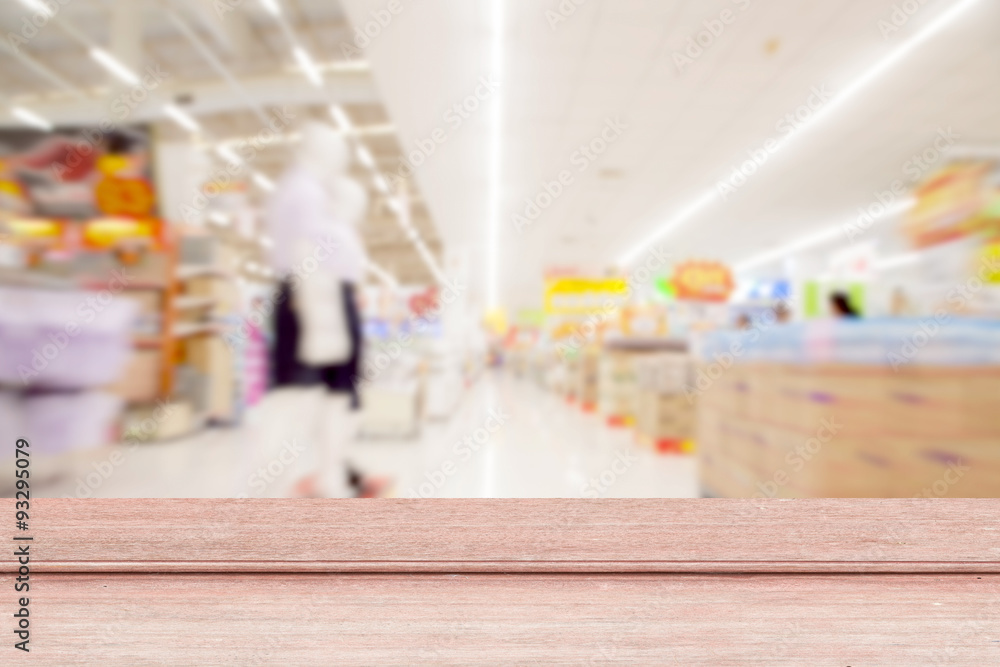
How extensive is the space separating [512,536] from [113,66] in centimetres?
209

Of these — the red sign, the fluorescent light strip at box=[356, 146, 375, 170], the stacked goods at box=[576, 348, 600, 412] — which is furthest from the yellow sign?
the fluorescent light strip at box=[356, 146, 375, 170]

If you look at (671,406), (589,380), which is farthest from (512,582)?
(589,380)

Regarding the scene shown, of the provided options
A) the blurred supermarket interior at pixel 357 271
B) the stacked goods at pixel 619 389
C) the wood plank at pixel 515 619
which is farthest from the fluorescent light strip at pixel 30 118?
the stacked goods at pixel 619 389

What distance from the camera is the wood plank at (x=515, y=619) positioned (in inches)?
44.0

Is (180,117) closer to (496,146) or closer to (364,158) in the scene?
(364,158)

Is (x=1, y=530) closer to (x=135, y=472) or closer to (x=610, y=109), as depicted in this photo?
(x=135, y=472)

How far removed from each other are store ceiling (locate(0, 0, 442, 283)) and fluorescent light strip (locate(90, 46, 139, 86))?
22 millimetres

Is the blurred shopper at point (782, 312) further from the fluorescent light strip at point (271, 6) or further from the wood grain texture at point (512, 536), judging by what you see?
the fluorescent light strip at point (271, 6)

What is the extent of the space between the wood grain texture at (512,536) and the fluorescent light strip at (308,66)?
1.79 meters

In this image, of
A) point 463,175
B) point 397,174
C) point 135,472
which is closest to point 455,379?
point 463,175

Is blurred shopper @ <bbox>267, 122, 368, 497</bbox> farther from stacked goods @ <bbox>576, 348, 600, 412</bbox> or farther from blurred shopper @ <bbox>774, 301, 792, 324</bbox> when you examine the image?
stacked goods @ <bbox>576, 348, 600, 412</bbox>

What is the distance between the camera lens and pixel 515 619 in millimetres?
1200

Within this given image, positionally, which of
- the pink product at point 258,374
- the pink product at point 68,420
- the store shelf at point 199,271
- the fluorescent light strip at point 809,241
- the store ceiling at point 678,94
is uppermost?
the store ceiling at point 678,94

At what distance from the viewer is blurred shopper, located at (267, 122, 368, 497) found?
5.67 ft
